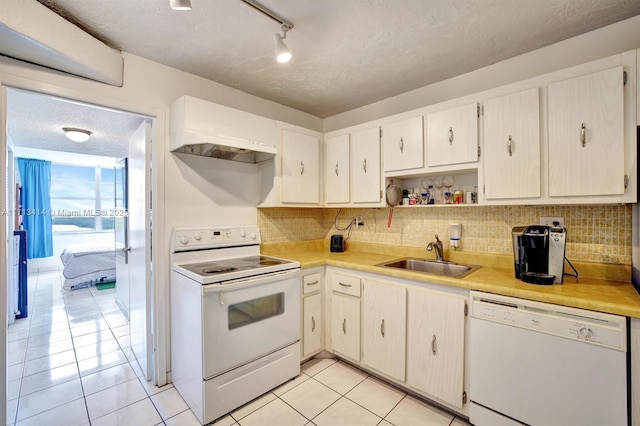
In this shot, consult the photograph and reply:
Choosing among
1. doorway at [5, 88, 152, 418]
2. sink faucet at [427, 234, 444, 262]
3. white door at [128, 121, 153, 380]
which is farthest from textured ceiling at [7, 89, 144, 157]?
sink faucet at [427, 234, 444, 262]

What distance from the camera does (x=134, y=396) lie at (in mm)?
1935

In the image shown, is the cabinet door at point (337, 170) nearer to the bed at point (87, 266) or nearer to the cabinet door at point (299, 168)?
the cabinet door at point (299, 168)

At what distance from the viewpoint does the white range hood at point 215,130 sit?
192cm

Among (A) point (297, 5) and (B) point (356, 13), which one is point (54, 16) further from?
Result: (B) point (356, 13)

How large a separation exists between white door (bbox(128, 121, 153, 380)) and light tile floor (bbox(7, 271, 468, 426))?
222 millimetres

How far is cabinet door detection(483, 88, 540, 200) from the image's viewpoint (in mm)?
1656

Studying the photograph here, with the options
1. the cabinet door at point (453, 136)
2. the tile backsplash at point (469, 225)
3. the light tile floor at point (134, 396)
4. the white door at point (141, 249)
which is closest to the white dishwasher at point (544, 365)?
the light tile floor at point (134, 396)

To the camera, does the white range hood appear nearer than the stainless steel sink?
Yes

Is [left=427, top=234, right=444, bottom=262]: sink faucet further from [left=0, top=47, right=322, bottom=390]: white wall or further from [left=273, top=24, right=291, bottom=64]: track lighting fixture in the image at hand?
[left=273, top=24, right=291, bottom=64]: track lighting fixture

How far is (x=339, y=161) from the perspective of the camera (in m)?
2.68

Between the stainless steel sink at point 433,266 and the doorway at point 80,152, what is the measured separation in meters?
1.93

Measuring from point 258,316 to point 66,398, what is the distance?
1425 millimetres

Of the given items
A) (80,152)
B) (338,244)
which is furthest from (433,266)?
(80,152)

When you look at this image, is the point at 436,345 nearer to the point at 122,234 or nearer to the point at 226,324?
the point at 226,324
